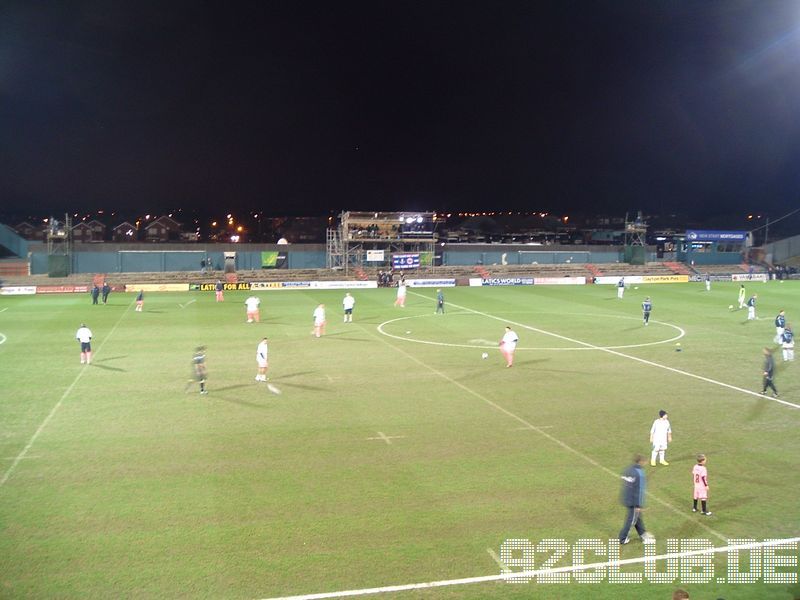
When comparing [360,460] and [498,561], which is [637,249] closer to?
[360,460]

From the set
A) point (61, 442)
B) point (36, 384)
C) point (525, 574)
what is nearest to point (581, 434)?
point (525, 574)

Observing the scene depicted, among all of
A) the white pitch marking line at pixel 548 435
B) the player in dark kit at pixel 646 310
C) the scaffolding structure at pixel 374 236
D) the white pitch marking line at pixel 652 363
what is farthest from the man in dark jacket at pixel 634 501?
the scaffolding structure at pixel 374 236

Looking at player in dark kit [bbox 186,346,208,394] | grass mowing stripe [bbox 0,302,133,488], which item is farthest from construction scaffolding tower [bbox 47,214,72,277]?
player in dark kit [bbox 186,346,208,394]

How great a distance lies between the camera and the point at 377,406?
19.2 meters

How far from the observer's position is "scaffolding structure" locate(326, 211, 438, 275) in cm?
6719

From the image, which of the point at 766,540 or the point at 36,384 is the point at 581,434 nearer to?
the point at 766,540

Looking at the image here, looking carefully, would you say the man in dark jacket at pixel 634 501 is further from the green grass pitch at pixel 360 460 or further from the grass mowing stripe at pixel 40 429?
the grass mowing stripe at pixel 40 429

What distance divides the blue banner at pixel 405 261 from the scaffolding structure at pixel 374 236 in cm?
135

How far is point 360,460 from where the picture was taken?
14.6 meters

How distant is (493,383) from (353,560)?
12833 millimetres

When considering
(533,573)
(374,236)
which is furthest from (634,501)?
(374,236)

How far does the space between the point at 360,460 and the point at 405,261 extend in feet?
178

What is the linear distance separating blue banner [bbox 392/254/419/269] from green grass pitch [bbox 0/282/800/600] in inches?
1474

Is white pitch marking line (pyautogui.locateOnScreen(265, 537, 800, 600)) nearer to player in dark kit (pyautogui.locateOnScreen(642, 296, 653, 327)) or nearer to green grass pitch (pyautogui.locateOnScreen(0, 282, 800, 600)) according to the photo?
green grass pitch (pyautogui.locateOnScreen(0, 282, 800, 600))
